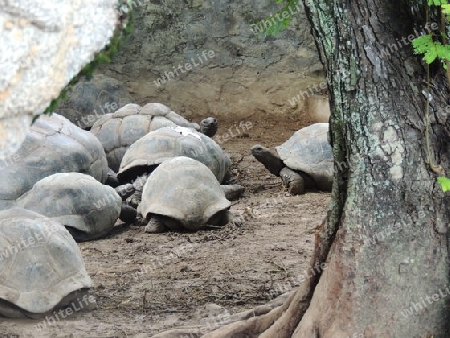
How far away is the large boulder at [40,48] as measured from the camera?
4.78 ft

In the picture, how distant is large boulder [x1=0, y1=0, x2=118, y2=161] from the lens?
4.78 feet

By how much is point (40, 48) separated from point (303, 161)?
6283mm

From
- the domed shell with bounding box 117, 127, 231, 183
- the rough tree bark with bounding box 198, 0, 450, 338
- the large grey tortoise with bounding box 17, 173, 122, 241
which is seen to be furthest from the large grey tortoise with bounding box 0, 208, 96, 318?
the domed shell with bounding box 117, 127, 231, 183

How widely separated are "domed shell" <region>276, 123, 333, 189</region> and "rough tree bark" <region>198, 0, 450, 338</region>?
15.9 feet

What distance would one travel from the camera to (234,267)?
4.82 m

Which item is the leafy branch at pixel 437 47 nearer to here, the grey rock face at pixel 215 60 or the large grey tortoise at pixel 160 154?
the large grey tortoise at pixel 160 154

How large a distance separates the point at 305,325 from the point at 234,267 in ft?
6.71

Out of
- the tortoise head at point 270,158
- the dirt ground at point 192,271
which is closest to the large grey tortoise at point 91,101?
the tortoise head at point 270,158

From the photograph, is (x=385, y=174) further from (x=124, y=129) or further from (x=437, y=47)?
(x=124, y=129)

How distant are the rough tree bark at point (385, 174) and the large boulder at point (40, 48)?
43.1 inches

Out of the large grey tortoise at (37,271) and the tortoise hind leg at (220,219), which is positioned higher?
the large grey tortoise at (37,271)

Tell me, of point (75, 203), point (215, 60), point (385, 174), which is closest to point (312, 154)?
point (75, 203)

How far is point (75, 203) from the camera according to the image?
18.1ft

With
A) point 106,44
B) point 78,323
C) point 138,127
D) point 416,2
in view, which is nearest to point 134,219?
point 138,127
